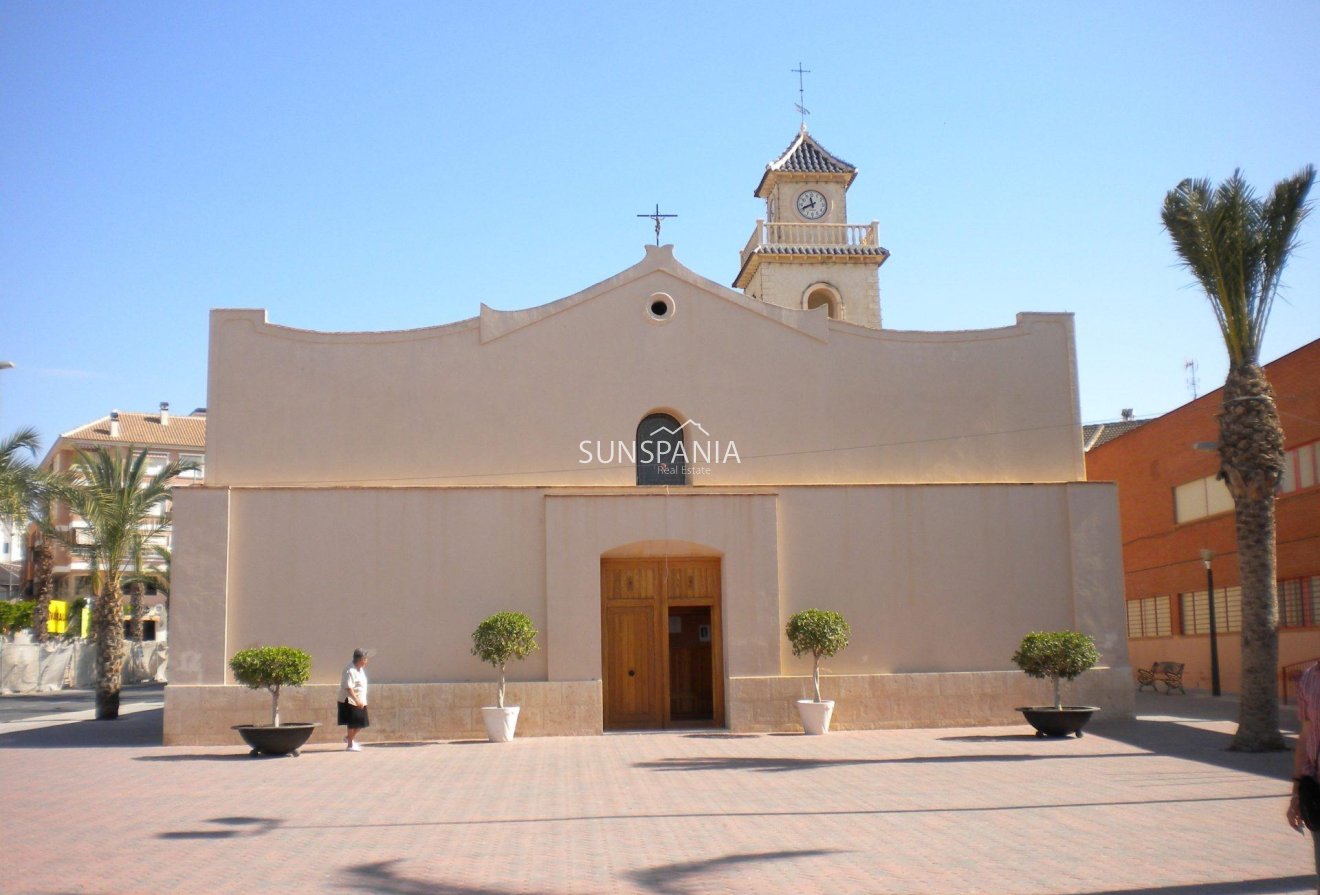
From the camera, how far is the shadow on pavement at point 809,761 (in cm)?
1658

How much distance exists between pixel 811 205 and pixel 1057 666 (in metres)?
18.2

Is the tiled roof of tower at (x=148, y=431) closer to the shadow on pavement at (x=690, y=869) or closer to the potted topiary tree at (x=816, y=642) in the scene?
the potted topiary tree at (x=816, y=642)

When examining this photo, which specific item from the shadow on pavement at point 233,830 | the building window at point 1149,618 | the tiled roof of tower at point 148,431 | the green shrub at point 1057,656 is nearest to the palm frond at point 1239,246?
the green shrub at point 1057,656

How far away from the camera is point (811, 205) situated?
114 ft

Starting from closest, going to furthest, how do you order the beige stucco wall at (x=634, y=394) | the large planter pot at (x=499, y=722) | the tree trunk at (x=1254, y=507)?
the tree trunk at (x=1254, y=507), the large planter pot at (x=499, y=722), the beige stucco wall at (x=634, y=394)

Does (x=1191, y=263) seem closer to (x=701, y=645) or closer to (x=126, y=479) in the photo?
(x=701, y=645)

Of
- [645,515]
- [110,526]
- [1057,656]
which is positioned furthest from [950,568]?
[110,526]

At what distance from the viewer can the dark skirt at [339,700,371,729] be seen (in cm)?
1970

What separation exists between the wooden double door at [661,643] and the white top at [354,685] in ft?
14.7

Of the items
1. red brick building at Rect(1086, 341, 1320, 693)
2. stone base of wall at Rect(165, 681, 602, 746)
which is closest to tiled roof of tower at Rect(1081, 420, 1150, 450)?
red brick building at Rect(1086, 341, 1320, 693)

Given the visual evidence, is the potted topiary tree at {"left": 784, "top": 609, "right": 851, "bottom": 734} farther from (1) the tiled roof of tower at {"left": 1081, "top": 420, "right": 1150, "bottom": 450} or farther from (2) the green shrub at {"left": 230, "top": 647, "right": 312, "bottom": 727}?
(1) the tiled roof of tower at {"left": 1081, "top": 420, "right": 1150, "bottom": 450}

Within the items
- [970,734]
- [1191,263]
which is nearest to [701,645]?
[970,734]

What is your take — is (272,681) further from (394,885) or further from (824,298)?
(824,298)

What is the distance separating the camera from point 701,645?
75.2 feet
